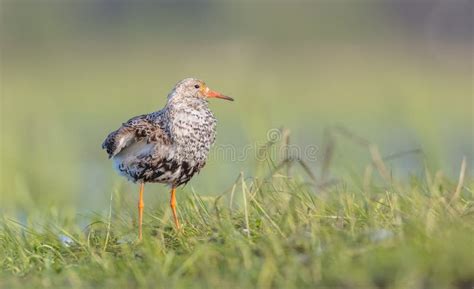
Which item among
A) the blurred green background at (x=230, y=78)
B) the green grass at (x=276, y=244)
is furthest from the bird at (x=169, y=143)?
the blurred green background at (x=230, y=78)

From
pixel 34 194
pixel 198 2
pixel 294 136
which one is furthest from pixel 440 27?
pixel 34 194

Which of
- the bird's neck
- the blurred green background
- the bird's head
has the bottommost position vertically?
the blurred green background

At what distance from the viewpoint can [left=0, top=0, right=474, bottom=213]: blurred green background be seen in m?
11.0

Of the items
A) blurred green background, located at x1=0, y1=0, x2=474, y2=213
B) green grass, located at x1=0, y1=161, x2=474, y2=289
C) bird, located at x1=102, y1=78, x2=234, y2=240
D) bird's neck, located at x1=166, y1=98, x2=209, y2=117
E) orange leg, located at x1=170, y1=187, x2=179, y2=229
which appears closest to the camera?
green grass, located at x1=0, y1=161, x2=474, y2=289

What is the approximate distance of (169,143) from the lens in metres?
6.29

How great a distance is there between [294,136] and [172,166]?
9328 mm

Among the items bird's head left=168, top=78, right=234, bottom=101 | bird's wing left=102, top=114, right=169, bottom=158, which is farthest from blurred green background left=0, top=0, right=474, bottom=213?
bird's wing left=102, top=114, right=169, bottom=158

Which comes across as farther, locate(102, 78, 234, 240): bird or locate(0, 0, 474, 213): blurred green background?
locate(0, 0, 474, 213): blurred green background

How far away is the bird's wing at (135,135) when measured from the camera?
20.6 feet

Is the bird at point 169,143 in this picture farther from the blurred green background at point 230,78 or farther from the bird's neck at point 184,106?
the blurred green background at point 230,78

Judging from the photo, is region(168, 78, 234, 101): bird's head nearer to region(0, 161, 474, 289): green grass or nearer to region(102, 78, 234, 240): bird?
region(102, 78, 234, 240): bird

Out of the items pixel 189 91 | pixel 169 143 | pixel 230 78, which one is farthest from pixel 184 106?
pixel 230 78

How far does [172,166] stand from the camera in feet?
20.5

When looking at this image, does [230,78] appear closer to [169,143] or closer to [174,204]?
[174,204]
